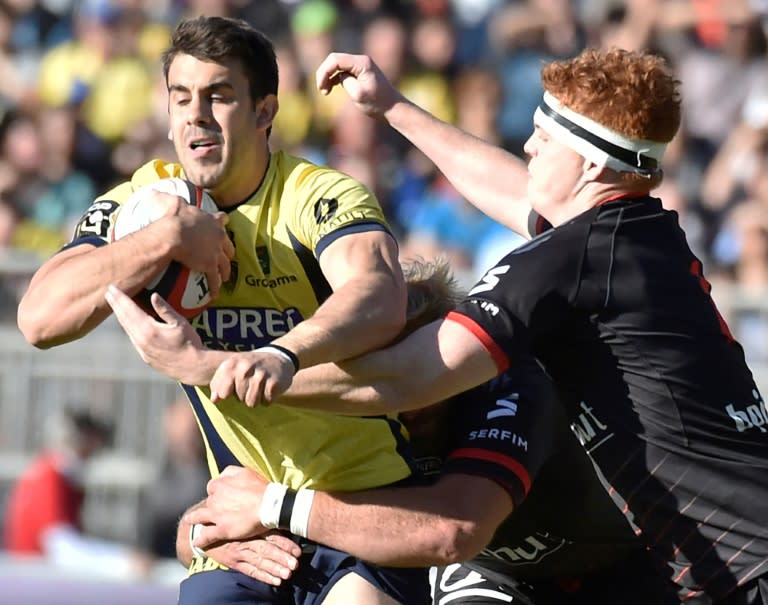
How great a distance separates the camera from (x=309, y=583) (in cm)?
476

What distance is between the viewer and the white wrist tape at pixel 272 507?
15.2ft

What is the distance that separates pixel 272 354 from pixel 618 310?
108cm

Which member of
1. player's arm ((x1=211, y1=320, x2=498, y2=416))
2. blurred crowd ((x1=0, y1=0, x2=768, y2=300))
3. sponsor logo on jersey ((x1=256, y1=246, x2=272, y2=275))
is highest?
blurred crowd ((x1=0, y1=0, x2=768, y2=300))

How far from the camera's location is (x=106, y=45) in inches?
477

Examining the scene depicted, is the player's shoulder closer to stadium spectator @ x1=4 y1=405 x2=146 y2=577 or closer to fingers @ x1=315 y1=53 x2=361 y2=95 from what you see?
fingers @ x1=315 y1=53 x2=361 y2=95

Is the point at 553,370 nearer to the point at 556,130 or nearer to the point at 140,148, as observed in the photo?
the point at 556,130

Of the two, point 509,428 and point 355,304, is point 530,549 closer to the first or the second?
point 509,428

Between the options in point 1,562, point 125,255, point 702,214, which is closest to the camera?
point 125,255

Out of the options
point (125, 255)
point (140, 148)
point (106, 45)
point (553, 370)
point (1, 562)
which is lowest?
point (1, 562)

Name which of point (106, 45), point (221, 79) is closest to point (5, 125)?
point (106, 45)

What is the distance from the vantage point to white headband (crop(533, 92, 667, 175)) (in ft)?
14.6

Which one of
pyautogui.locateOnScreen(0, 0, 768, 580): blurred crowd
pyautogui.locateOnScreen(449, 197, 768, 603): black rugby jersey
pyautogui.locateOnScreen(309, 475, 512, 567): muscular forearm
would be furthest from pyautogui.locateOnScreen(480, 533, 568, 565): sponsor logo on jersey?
pyautogui.locateOnScreen(0, 0, 768, 580): blurred crowd

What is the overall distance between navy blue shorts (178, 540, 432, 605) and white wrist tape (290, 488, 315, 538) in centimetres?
17

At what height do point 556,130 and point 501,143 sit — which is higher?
point 501,143
